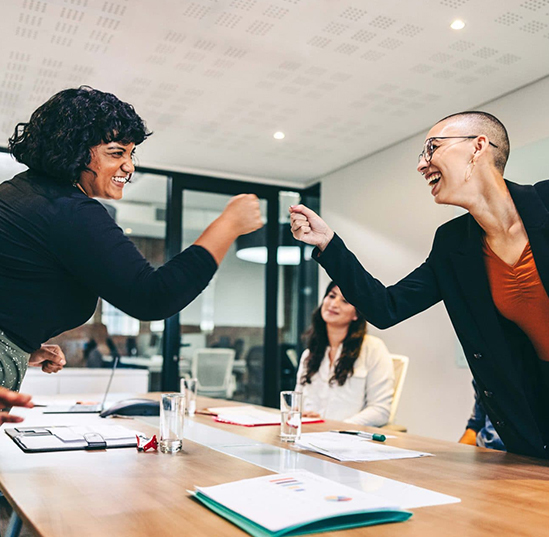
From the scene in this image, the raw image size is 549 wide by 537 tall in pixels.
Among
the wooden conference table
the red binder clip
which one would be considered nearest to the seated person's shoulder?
the wooden conference table

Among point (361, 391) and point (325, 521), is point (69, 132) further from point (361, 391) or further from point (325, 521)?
point (361, 391)

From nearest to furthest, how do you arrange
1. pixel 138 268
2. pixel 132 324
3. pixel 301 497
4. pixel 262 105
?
1. pixel 301 497
2. pixel 138 268
3. pixel 262 105
4. pixel 132 324

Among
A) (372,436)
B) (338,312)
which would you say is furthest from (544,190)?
(338,312)

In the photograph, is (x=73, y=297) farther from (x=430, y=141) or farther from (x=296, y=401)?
(x=430, y=141)

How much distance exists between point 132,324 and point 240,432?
157 inches

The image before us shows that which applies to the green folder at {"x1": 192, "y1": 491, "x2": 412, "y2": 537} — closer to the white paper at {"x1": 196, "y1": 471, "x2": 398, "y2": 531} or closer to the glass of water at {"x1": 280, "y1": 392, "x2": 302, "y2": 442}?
the white paper at {"x1": 196, "y1": 471, "x2": 398, "y2": 531}

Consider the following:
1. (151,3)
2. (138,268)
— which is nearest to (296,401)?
(138,268)

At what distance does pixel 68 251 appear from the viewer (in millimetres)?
1195

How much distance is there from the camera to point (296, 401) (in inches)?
64.3

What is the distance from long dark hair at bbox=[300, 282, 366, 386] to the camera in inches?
121

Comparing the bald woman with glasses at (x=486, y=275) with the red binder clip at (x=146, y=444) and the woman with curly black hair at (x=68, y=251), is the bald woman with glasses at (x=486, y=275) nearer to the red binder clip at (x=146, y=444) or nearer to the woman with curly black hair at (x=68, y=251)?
the woman with curly black hair at (x=68, y=251)

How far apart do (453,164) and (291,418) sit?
89 cm

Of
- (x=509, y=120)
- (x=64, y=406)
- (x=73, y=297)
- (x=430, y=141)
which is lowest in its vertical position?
(x=64, y=406)

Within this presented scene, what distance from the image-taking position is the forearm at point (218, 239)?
125cm
